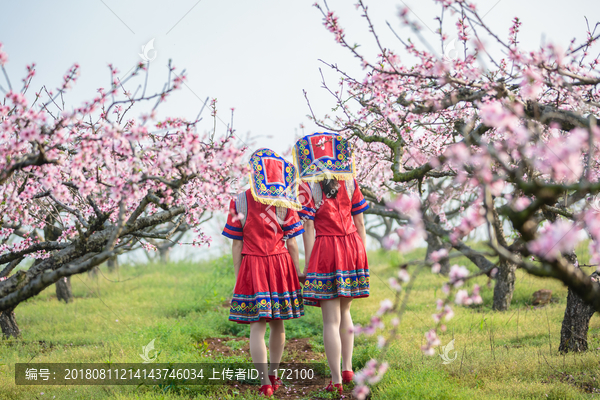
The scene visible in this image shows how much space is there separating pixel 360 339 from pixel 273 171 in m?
3.25

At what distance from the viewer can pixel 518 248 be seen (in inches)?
81.2

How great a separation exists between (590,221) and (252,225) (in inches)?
114

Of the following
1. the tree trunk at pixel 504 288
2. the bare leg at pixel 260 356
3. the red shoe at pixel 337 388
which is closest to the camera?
the red shoe at pixel 337 388

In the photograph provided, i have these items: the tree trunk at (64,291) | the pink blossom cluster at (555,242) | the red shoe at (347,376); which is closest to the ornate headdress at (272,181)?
the red shoe at (347,376)

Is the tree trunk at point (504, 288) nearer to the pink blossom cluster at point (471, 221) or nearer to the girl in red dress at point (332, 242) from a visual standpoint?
the girl in red dress at point (332, 242)

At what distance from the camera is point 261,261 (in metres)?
4.14

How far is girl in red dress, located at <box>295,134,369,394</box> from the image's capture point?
160 inches

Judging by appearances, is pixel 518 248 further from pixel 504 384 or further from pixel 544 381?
pixel 544 381

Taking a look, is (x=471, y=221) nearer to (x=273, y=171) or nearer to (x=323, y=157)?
(x=323, y=157)

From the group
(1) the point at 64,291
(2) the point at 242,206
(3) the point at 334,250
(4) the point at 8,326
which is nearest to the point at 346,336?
(3) the point at 334,250

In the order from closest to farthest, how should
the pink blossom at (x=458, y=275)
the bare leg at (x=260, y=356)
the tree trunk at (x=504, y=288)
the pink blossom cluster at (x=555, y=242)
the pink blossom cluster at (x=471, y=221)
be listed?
the pink blossom cluster at (x=555, y=242) < the pink blossom cluster at (x=471, y=221) < the pink blossom at (x=458, y=275) < the bare leg at (x=260, y=356) < the tree trunk at (x=504, y=288)

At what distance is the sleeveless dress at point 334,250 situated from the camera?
405 centimetres

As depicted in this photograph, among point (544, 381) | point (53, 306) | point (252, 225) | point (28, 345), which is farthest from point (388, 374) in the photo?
point (53, 306)

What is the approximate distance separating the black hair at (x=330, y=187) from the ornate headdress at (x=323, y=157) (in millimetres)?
43
